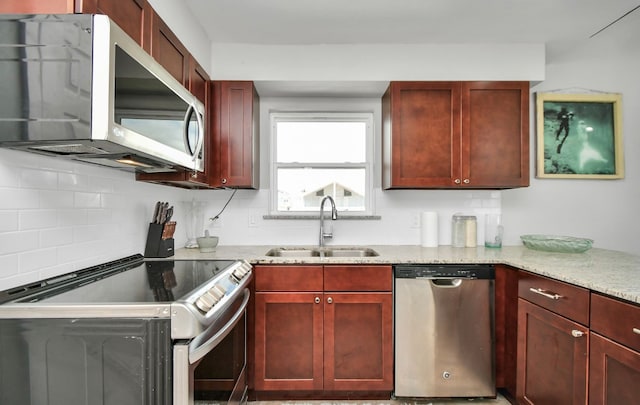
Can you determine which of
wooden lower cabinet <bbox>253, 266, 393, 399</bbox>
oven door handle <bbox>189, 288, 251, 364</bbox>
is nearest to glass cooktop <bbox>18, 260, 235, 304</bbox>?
oven door handle <bbox>189, 288, 251, 364</bbox>

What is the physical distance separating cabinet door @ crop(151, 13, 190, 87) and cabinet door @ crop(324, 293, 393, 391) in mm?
1521

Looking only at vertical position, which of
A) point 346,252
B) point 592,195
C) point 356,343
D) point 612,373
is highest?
point 592,195

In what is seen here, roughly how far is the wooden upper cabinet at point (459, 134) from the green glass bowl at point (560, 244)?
406 millimetres

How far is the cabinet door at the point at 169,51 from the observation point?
1560mm

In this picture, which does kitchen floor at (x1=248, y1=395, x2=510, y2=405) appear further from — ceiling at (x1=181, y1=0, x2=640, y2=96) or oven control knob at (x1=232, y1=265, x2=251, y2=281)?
ceiling at (x1=181, y1=0, x2=640, y2=96)

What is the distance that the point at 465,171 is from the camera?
2.39 metres

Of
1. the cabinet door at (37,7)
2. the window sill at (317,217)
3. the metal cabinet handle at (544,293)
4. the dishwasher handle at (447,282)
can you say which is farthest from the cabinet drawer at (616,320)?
the cabinet door at (37,7)

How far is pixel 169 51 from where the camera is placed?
5.65ft

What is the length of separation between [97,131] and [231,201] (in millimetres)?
1804

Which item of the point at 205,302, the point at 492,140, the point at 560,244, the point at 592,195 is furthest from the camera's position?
the point at 592,195

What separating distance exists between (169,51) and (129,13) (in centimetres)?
39

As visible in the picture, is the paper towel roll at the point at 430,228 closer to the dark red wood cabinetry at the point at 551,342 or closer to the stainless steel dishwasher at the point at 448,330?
the stainless steel dishwasher at the point at 448,330

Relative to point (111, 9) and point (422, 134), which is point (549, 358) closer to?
point (422, 134)

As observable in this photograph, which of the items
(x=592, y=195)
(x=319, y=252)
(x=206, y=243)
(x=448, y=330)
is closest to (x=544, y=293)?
(x=448, y=330)
